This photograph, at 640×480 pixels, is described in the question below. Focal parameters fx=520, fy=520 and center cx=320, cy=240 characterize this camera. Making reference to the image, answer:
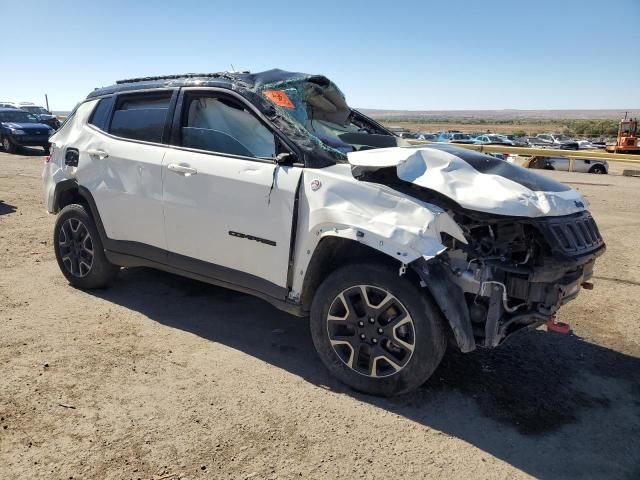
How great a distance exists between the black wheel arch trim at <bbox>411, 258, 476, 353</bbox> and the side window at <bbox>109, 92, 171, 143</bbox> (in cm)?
257

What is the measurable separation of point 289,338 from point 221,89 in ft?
6.78

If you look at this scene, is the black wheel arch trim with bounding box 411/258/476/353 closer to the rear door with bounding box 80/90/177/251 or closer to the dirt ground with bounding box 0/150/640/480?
the dirt ground with bounding box 0/150/640/480

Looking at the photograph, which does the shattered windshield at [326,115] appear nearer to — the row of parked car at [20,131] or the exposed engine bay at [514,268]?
the exposed engine bay at [514,268]

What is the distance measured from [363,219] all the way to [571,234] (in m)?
1.29

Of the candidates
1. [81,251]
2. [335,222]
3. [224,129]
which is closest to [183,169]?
[224,129]

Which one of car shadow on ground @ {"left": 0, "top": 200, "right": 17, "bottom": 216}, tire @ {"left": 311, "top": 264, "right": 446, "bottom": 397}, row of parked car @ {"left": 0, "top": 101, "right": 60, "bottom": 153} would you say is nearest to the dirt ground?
tire @ {"left": 311, "top": 264, "right": 446, "bottom": 397}

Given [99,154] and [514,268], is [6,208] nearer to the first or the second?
[99,154]

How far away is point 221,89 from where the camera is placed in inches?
159

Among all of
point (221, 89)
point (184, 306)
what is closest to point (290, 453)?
point (184, 306)

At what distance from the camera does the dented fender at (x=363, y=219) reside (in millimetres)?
3037

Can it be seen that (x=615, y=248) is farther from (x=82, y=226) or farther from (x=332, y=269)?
(x=82, y=226)

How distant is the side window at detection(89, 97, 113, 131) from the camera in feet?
16.0

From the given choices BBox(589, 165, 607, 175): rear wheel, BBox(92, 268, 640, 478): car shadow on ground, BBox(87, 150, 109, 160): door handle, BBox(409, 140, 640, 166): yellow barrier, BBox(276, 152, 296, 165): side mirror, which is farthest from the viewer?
BBox(589, 165, 607, 175): rear wheel

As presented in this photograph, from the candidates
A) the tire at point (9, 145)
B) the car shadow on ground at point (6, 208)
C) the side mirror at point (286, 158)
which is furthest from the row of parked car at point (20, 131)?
the side mirror at point (286, 158)
